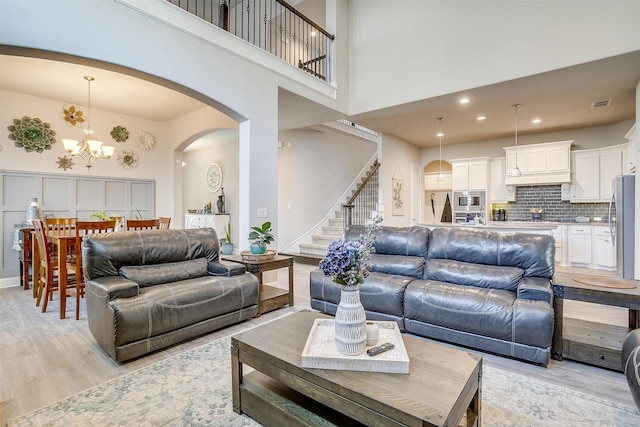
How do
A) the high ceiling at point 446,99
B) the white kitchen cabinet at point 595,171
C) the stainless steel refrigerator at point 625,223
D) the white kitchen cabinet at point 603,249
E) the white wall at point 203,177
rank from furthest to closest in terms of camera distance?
the white wall at point 203,177 < the white kitchen cabinet at point 595,171 < the white kitchen cabinet at point 603,249 < the stainless steel refrigerator at point 625,223 < the high ceiling at point 446,99

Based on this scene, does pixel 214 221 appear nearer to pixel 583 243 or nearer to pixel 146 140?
pixel 146 140

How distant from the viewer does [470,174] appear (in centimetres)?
808

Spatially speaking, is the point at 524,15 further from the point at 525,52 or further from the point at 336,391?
the point at 336,391

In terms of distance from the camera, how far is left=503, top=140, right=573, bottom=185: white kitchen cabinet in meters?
6.82

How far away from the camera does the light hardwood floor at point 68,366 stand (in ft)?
6.82

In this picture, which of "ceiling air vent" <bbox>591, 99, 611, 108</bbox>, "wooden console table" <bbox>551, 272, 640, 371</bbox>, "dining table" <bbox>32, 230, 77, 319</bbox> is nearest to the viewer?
"wooden console table" <bbox>551, 272, 640, 371</bbox>

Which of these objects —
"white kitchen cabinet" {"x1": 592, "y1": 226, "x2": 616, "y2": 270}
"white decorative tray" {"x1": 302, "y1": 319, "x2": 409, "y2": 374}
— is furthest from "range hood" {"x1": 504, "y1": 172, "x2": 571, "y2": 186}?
"white decorative tray" {"x1": 302, "y1": 319, "x2": 409, "y2": 374}

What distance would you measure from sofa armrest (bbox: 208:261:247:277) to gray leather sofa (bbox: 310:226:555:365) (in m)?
0.82

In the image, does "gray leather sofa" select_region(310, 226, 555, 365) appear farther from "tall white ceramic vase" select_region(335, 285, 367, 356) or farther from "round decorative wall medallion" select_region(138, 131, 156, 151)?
"round decorative wall medallion" select_region(138, 131, 156, 151)

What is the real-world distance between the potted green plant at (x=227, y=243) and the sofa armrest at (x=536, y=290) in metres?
6.01

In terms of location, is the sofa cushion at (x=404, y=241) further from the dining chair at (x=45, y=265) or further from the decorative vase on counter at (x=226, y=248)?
the decorative vase on counter at (x=226, y=248)

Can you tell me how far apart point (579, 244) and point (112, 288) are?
7936 mm

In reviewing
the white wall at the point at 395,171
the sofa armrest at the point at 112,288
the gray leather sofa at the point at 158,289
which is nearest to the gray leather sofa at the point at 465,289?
the gray leather sofa at the point at 158,289

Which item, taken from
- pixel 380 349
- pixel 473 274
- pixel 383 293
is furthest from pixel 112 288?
pixel 473 274
